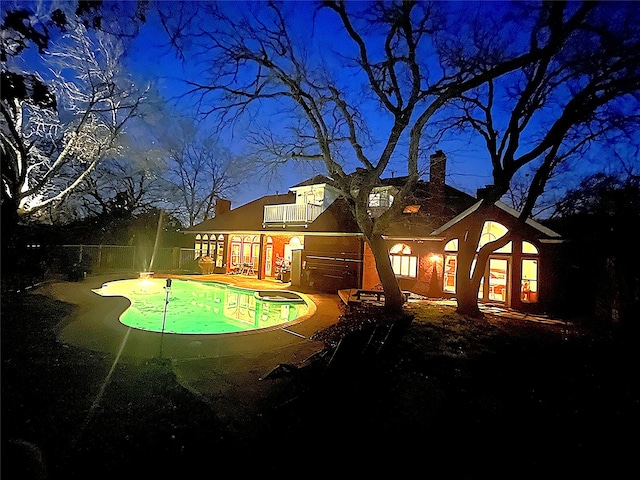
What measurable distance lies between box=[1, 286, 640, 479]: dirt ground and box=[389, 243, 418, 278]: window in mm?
8322

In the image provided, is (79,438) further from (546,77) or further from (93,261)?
(93,261)

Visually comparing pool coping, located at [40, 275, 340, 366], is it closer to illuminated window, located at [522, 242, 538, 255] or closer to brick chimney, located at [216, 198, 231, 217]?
illuminated window, located at [522, 242, 538, 255]

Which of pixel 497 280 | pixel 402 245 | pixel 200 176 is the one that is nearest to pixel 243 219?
pixel 402 245

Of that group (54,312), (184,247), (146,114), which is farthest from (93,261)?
(54,312)

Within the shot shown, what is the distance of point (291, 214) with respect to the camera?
58.2 feet

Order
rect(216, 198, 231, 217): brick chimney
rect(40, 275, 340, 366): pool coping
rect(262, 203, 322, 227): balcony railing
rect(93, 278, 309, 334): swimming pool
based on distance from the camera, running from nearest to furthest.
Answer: rect(40, 275, 340, 366): pool coping, rect(93, 278, 309, 334): swimming pool, rect(262, 203, 322, 227): balcony railing, rect(216, 198, 231, 217): brick chimney

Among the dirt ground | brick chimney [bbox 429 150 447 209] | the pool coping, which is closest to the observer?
the dirt ground

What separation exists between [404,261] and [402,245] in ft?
2.38

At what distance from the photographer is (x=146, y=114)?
12859 mm

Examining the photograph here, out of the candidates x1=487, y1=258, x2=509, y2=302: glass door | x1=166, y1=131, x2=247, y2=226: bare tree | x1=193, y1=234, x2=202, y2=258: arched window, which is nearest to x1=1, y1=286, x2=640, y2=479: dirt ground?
x1=487, y1=258, x2=509, y2=302: glass door

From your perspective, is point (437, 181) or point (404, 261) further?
point (437, 181)

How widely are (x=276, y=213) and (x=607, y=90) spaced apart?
14438mm

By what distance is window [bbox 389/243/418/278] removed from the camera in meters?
14.0

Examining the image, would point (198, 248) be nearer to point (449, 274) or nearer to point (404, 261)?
point (404, 261)
